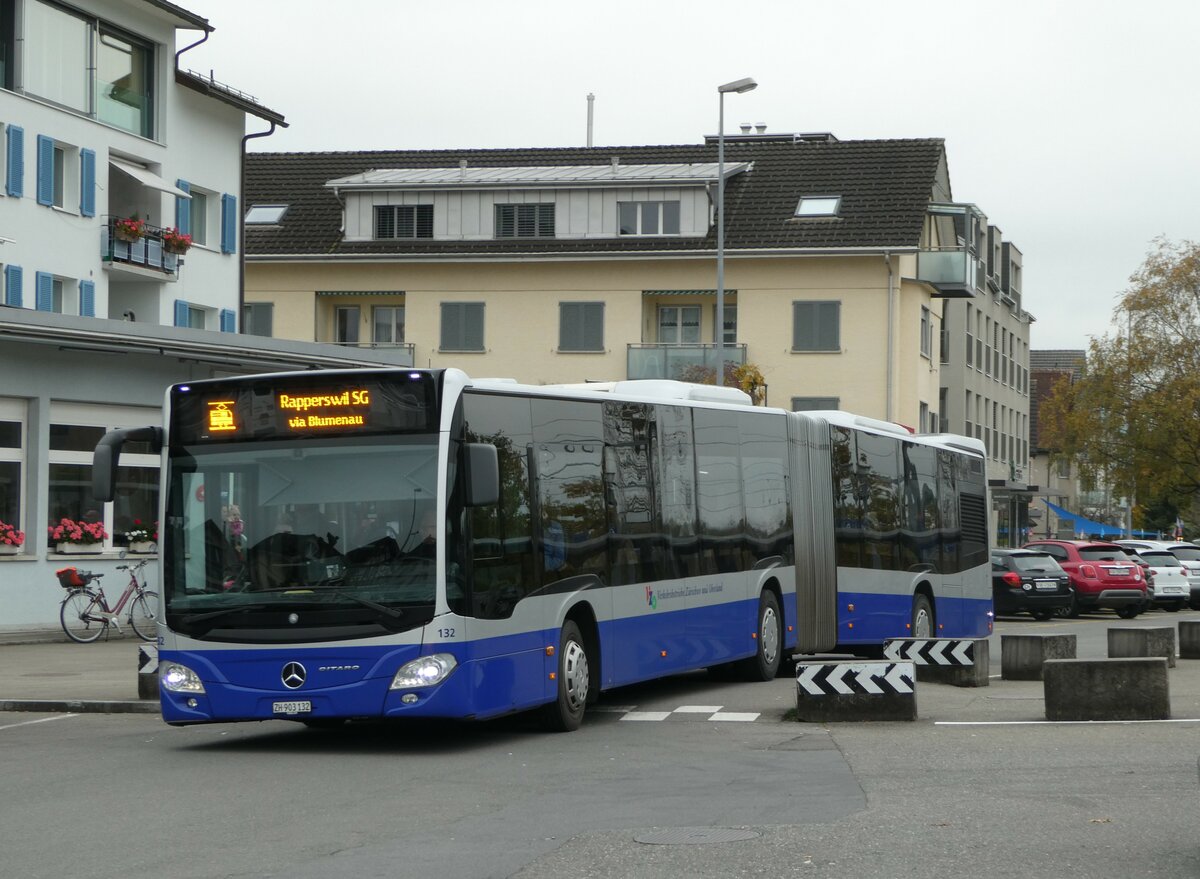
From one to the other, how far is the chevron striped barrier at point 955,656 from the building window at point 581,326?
36716 mm

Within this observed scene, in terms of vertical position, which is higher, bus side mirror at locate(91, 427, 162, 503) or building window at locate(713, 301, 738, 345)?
building window at locate(713, 301, 738, 345)

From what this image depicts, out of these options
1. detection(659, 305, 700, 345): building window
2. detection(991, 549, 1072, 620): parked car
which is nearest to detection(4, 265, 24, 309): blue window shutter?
detection(991, 549, 1072, 620): parked car

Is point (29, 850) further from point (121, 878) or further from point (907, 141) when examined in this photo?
point (907, 141)

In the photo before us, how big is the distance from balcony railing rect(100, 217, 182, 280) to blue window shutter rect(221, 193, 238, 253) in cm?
246

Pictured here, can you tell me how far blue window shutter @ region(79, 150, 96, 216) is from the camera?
3725cm

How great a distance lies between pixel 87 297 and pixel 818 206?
24931 millimetres

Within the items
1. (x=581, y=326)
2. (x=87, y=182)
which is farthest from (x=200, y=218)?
(x=581, y=326)

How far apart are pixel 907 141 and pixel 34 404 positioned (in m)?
36.0

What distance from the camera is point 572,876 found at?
26.7 ft

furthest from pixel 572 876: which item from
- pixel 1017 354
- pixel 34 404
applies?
pixel 1017 354

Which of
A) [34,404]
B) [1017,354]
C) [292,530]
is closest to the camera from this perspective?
[292,530]

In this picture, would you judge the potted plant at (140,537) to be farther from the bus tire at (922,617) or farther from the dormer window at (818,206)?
the dormer window at (818,206)

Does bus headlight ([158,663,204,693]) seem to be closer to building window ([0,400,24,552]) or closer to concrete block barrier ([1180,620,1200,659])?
building window ([0,400,24,552])

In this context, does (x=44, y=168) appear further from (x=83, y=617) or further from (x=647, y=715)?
(x=647, y=715)
